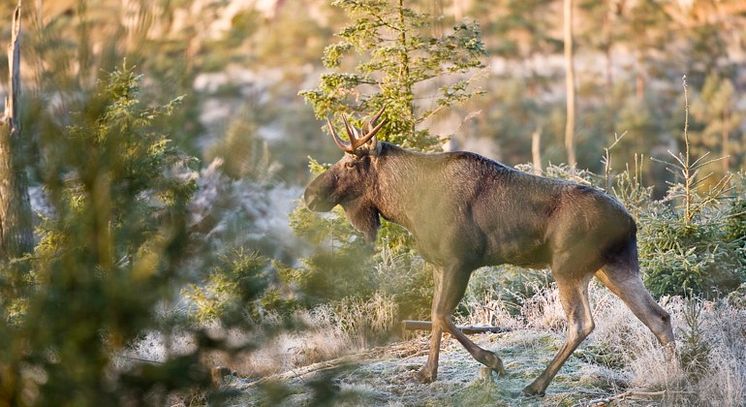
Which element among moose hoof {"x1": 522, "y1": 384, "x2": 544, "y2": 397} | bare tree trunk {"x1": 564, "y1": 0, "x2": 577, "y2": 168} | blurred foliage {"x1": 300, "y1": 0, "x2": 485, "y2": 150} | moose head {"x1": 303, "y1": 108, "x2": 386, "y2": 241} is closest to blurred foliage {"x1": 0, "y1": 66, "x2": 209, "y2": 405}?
moose hoof {"x1": 522, "y1": 384, "x2": 544, "y2": 397}

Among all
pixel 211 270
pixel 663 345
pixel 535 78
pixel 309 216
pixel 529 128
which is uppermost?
pixel 535 78

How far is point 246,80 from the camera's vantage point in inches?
113

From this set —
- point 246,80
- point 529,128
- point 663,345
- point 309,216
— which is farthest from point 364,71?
point 529,128

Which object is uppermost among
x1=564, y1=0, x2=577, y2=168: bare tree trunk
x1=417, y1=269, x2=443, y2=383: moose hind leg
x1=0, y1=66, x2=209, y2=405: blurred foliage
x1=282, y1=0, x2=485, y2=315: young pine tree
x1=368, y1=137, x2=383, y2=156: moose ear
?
x1=564, y1=0, x2=577, y2=168: bare tree trunk

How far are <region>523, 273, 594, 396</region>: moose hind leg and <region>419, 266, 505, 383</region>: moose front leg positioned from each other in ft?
1.56

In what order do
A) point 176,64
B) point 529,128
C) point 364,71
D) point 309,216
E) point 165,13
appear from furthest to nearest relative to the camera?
1. point 529,128
2. point 364,71
3. point 309,216
4. point 176,64
5. point 165,13

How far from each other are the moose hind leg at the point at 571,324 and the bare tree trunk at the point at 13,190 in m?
4.86

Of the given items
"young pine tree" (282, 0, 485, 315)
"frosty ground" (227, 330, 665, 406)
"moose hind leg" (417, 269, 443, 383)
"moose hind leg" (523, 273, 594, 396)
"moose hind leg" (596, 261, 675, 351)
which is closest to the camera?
"frosty ground" (227, 330, 665, 406)

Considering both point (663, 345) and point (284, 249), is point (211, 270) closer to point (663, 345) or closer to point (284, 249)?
point (284, 249)

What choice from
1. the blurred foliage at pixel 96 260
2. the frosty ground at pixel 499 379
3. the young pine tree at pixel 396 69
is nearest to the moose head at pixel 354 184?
the frosty ground at pixel 499 379

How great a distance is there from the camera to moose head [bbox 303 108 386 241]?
343 inches

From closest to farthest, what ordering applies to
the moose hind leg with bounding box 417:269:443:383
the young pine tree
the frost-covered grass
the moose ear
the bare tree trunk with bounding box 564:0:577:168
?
1. the frost-covered grass
2. the moose hind leg with bounding box 417:269:443:383
3. the moose ear
4. the young pine tree
5. the bare tree trunk with bounding box 564:0:577:168

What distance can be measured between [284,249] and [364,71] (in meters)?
9.07

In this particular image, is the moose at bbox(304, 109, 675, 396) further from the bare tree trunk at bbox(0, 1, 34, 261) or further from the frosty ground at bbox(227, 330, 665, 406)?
the bare tree trunk at bbox(0, 1, 34, 261)
